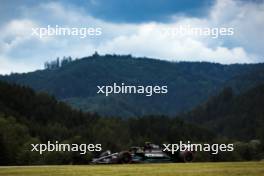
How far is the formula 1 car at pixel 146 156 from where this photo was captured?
20109 millimetres

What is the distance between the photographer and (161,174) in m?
14.8

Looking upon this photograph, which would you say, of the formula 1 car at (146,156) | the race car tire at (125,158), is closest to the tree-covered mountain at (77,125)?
the formula 1 car at (146,156)

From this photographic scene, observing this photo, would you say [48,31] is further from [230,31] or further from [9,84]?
[9,84]

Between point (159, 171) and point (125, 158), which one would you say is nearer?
point (159, 171)

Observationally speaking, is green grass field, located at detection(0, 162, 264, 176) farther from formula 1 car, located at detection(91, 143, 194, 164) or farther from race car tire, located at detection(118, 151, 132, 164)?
race car tire, located at detection(118, 151, 132, 164)

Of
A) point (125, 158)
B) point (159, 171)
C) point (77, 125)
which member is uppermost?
point (77, 125)

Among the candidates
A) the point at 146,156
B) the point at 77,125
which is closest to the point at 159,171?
the point at 146,156

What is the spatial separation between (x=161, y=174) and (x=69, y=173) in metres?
2.30

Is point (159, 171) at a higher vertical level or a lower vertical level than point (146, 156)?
lower

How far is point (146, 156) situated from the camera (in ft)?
66.2

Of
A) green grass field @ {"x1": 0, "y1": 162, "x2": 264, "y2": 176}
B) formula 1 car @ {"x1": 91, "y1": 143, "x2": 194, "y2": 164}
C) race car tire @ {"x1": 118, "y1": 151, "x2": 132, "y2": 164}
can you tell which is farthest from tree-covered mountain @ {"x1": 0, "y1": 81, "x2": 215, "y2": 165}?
green grass field @ {"x1": 0, "y1": 162, "x2": 264, "y2": 176}

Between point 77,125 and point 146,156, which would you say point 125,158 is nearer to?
point 146,156

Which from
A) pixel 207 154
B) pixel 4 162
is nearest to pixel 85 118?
pixel 4 162

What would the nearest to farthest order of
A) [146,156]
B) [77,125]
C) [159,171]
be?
[159,171] < [146,156] < [77,125]
